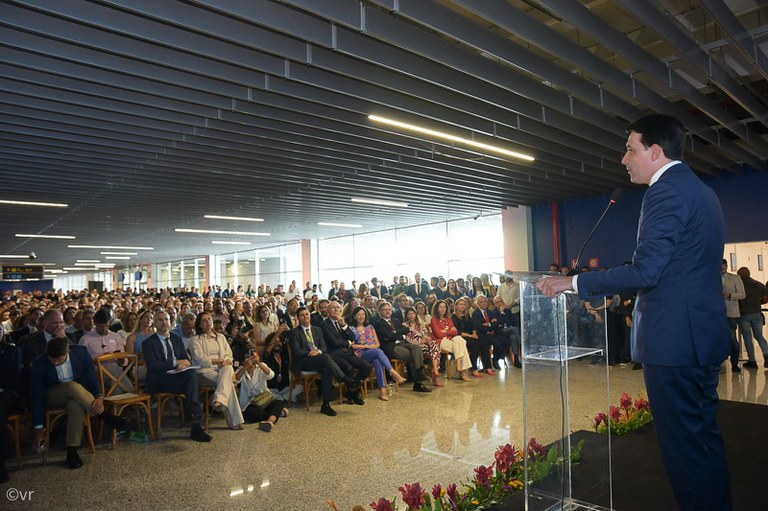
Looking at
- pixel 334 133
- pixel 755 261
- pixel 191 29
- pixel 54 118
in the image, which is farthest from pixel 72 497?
pixel 755 261

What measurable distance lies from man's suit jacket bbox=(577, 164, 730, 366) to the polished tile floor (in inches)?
31.4

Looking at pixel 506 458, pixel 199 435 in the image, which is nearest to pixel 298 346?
pixel 199 435

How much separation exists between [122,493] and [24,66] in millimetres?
3495

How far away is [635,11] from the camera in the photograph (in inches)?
153

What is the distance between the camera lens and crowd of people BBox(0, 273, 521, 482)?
13.5 feet

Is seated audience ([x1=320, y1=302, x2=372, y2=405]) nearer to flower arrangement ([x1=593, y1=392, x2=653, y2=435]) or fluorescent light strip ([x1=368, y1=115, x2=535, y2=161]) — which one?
fluorescent light strip ([x1=368, y1=115, x2=535, y2=161])

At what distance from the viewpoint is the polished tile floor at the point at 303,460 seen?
10.2 feet

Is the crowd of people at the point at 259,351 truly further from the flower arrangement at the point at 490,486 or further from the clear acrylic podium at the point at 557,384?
the flower arrangement at the point at 490,486

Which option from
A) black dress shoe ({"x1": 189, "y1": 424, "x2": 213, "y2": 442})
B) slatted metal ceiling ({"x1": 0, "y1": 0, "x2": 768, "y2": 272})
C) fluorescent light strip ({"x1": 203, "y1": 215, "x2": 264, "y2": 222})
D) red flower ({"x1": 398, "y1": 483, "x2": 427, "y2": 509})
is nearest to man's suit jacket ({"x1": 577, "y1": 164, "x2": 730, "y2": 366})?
red flower ({"x1": 398, "y1": 483, "x2": 427, "y2": 509})

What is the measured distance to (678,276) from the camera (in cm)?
165

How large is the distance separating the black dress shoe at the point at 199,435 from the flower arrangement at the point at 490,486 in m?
2.25

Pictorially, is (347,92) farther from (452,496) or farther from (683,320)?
(683,320)

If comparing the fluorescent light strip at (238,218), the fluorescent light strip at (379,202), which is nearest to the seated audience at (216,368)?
the fluorescent light strip at (379,202)

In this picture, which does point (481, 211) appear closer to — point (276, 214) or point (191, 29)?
point (276, 214)
